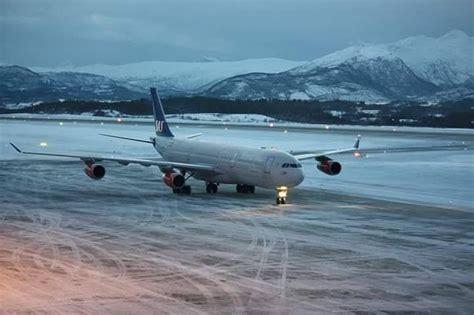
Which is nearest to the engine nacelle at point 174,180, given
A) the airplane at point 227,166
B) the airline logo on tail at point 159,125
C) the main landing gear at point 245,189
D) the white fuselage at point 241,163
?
the airplane at point 227,166

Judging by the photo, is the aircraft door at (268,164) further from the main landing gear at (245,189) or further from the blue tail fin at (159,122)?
the blue tail fin at (159,122)

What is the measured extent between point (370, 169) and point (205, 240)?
33304 millimetres

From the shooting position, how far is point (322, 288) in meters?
23.5

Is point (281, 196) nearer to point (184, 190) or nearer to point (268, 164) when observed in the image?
point (268, 164)

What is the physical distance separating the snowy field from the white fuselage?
1.19 metres

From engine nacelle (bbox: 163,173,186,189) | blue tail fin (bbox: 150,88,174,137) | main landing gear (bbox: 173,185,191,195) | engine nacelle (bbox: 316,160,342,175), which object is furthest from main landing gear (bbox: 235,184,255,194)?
blue tail fin (bbox: 150,88,174,137)

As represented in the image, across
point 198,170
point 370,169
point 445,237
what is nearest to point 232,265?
point 445,237

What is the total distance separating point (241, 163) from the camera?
46.4 metres

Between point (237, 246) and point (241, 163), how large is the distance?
1615cm

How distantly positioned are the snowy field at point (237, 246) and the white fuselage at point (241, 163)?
1.19m

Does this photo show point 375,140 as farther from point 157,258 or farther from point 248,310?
point 248,310

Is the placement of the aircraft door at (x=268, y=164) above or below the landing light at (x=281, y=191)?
above

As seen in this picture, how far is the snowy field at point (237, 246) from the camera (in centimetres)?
2212

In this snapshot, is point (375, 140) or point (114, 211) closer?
point (114, 211)
